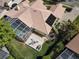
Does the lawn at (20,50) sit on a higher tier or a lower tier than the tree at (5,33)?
lower

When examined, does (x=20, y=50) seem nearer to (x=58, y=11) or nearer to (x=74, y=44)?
(x=74, y=44)

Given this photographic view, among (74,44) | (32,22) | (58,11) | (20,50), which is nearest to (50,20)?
(58,11)

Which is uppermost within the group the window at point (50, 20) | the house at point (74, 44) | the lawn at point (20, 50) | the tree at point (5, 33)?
the tree at point (5, 33)

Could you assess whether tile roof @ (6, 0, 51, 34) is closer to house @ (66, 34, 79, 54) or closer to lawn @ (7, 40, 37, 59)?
lawn @ (7, 40, 37, 59)

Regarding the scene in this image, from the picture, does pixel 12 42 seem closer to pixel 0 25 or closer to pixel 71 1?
pixel 0 25

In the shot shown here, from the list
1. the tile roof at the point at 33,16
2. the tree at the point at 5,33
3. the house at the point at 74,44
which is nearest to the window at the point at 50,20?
the tile roof at the point at 33,16

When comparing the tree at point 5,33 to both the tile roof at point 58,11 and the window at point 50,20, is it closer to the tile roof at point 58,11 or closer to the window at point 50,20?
the window at point 50,20

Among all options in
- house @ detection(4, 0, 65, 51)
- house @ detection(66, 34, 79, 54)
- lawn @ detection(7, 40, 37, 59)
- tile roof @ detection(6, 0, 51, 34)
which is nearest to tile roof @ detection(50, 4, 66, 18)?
house @ detection(4, 0, 65, 51)
